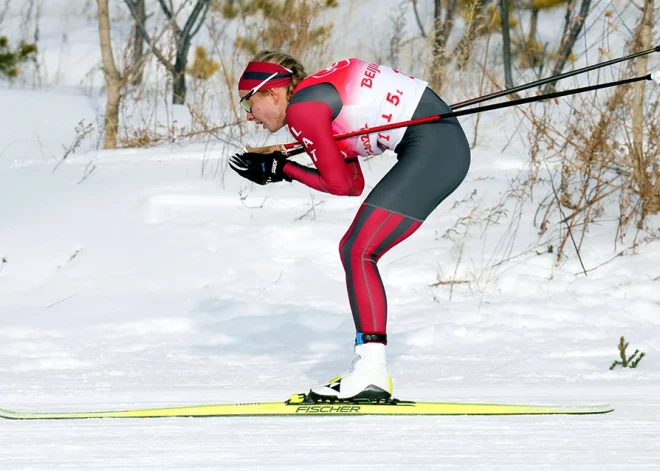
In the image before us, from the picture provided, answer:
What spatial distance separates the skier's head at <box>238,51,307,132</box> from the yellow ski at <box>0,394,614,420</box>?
104 cm

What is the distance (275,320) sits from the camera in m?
5.97

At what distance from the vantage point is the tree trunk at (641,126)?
6.87m

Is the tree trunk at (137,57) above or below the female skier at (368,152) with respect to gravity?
above

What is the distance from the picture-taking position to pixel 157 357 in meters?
5.32

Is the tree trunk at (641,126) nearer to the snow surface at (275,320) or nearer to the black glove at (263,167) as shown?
the snow surface at (275,320)

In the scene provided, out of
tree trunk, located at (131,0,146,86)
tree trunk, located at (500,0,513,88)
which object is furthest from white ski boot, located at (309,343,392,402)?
tree trunk, located at (500,0,513,88)

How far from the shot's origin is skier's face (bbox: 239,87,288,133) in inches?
152

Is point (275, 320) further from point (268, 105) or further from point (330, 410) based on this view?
point (268, 105)

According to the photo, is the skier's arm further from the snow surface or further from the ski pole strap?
the snow surface

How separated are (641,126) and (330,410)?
3948mm

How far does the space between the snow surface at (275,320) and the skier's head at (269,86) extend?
1.13 m

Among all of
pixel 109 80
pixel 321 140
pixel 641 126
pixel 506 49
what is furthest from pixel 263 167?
pixel 506 49

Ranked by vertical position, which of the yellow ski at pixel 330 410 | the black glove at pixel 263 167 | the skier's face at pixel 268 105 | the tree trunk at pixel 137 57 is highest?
the tree trunk at pixel 137 57

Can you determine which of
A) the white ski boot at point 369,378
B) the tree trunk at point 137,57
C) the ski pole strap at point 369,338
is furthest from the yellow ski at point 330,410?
the tree trunk at point 137,57
